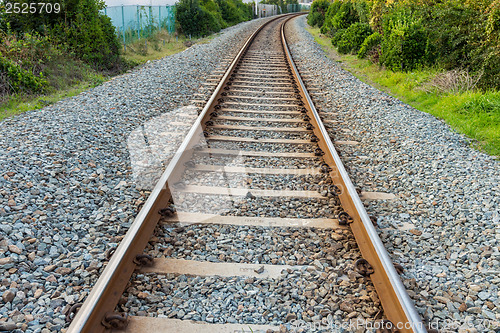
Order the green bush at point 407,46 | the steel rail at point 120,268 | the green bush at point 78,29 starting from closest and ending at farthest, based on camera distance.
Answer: the steel rail at point 120,268, the green bush at point 78,29, the green bush at point 407,46

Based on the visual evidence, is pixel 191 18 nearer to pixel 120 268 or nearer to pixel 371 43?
pixel 371 43

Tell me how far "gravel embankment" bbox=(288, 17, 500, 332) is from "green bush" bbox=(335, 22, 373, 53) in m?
6.85

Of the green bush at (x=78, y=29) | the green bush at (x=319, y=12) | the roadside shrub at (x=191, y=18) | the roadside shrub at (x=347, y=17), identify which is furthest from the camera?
the green bush at (x=319, y=12)

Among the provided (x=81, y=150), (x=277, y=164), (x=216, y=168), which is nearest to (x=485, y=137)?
(x=277, y=164)

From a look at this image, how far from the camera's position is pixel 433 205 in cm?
353

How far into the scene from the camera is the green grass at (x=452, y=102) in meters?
5.21

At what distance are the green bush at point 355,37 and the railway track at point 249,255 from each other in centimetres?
936

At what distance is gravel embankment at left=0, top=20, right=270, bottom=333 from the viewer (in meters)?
2.28

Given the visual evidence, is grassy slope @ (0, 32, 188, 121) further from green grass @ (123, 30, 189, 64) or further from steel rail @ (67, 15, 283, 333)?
steel rail @ (67, 15, 283, 333)

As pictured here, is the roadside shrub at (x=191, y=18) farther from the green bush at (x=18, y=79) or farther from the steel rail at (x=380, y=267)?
the steel rail at (x=380, y=267)

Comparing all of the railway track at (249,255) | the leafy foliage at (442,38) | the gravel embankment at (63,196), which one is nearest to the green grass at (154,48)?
the gravel embankment at (63,196)

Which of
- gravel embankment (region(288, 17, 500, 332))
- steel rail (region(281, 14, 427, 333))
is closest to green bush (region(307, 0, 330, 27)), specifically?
gravel embankment (region(288, 17, 500, 332))

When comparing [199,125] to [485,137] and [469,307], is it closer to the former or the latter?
[469,307]

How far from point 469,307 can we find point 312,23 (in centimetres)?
2961
